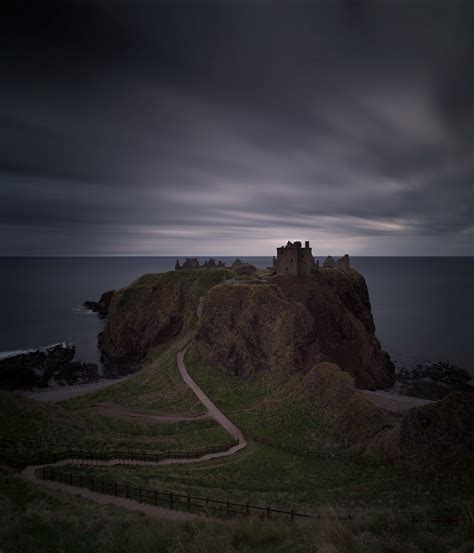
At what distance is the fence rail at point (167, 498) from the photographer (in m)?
17.5

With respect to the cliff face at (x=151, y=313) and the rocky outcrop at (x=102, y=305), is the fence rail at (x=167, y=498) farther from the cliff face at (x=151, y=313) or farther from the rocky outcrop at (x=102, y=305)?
the rocky outcrop at (x=102, y=305)

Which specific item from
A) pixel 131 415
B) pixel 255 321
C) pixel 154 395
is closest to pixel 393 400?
pixel 255 321

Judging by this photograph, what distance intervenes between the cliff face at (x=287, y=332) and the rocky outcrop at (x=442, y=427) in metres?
20.3

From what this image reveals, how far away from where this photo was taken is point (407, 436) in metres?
29.8

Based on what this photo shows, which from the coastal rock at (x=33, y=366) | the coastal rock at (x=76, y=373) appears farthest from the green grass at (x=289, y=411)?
the coastal rock at (x=33, y=366)

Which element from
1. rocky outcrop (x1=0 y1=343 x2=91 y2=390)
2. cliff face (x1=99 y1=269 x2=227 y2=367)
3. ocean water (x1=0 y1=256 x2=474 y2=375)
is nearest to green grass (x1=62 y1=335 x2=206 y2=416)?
rocky outcrop (x1=0 y1=343 x2=91 y2=390)

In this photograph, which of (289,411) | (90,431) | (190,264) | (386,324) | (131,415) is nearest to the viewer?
(90,431)

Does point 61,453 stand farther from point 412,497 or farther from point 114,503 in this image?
point 412,497

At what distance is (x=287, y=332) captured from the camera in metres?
52.5

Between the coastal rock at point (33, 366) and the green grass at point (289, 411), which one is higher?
the green grass at point (289, 411)

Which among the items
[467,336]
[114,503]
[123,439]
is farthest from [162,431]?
[467,336]

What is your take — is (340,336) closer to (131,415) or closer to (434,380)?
(434,380)

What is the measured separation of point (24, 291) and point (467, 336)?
617 feet

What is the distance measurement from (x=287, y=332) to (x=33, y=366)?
178ft
